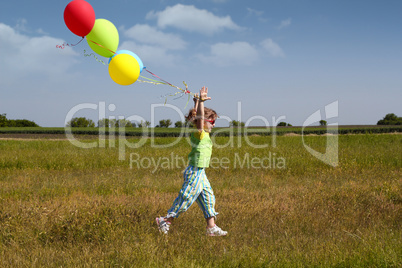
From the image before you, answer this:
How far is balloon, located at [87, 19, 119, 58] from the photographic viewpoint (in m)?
4.66

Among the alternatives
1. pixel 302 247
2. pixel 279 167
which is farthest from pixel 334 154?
pixel 302 247

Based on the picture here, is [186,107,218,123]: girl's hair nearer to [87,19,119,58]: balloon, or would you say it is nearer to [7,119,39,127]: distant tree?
[87,19,119,58]: balloon

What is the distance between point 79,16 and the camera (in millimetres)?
4340

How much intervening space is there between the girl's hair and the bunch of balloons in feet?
3.19

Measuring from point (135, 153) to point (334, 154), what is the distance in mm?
8566

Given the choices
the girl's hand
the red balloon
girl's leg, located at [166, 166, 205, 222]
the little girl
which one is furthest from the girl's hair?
the red balloon

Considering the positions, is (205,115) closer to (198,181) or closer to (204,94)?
(204,94)

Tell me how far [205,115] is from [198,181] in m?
1.01

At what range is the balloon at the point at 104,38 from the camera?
183 inches

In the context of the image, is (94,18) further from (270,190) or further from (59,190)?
(270,190)

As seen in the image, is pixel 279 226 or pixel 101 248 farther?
pixel 279 226

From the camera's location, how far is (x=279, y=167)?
11.3 m

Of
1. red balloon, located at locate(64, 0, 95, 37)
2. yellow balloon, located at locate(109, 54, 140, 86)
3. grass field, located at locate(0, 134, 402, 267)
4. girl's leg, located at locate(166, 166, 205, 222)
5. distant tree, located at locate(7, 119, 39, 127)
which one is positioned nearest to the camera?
grass field, located at locate(0, 134, 402, 267)

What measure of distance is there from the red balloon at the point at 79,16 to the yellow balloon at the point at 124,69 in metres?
0.59
